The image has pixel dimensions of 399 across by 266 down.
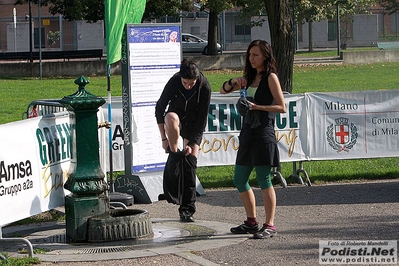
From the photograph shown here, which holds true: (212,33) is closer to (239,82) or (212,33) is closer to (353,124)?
(353,124)

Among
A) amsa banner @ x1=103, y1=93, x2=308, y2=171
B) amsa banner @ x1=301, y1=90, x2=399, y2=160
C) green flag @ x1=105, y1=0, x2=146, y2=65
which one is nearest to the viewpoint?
green flag @ x1=105, y1=0, x2=146, y2=65

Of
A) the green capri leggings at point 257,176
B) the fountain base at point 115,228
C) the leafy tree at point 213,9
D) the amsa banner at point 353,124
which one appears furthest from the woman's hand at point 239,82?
the leafy tree at point 213,9

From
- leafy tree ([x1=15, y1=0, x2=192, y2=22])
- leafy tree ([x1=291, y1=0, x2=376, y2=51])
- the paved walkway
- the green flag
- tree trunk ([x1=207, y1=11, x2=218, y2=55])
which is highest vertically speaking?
leafy tree ([x1=291, y1=0, x2=376, y2=51])

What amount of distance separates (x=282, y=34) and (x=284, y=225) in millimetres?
4704

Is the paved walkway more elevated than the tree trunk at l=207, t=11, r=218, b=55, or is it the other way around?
the tree trunk at l=207, t=11, r=218, b=55

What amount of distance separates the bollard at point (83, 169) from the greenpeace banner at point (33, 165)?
0.36m

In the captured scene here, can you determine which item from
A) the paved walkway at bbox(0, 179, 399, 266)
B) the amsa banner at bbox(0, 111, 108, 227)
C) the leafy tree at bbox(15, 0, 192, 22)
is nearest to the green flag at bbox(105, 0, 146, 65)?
the amsa banner at bbox(0, 111, 108, 227)

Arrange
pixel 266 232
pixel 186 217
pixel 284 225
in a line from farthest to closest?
pixel 186 217
pixel 284 225
pixel 266 232

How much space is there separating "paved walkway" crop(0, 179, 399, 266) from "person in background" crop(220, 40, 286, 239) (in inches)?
13.3

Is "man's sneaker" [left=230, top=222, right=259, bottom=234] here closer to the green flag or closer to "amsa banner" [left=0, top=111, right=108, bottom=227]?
"amsa banner" [left=0, top=111, right=108, bottom=227]

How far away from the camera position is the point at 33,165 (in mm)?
8297

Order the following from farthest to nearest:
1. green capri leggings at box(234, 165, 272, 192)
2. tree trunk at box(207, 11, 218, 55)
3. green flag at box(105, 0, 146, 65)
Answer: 1. tree trunk at box(207, 11, 218, 55)
2. green flag at box(105, 0, 146, 65)
3. green capri leggings at box(234, 165, 272, 192)

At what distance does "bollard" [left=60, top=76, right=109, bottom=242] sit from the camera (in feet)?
26.6

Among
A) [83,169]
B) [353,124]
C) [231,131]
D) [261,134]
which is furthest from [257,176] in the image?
[353,124]
